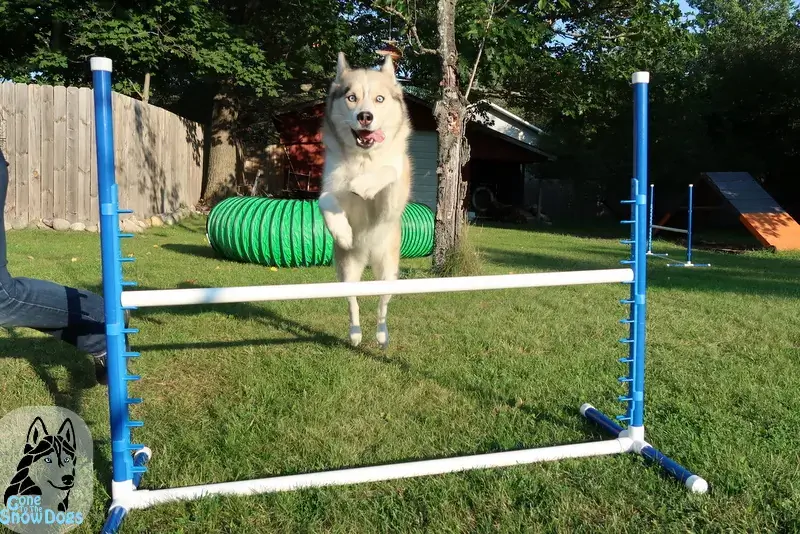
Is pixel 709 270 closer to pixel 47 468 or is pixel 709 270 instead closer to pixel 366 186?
pixel 366 186

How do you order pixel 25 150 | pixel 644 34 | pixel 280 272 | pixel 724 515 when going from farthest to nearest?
pixel 644 34
pixel 25 150
pixel 280 272
pixel 724 515

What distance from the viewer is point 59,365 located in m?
3.69

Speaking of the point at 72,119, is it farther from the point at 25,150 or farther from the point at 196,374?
the point at 196,374

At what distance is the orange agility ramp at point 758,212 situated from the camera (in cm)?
1270

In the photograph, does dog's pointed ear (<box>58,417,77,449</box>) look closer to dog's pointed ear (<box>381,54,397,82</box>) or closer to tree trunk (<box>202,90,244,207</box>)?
dog's pointed ear (<box>381,54,397,82</box>)

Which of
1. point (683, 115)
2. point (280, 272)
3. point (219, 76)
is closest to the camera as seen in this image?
point (280, 272)

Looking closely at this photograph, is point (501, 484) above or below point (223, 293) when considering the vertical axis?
below

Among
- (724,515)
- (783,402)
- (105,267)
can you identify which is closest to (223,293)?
(105,267)

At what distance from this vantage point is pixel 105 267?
230 cm

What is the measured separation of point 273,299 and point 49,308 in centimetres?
124

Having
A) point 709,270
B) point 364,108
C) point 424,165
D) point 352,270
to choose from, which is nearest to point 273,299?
point 364,108

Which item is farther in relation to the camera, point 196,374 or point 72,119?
point 72,119

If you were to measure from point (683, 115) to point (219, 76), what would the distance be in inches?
554
